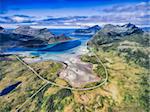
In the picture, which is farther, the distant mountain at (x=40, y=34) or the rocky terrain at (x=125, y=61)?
the distant mountain at (x=40, y=34)

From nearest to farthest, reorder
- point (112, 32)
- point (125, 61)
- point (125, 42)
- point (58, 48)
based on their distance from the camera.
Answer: point (58, 48) < point (125, 61) < point (112, 32) < point (125, 42)

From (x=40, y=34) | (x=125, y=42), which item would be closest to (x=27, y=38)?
(x=40, y=34)

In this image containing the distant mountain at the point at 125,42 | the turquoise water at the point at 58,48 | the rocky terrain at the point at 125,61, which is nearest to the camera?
the rocky terrain at the point at 125,61

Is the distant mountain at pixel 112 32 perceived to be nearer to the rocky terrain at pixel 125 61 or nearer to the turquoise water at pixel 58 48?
the rocky terrain at pixel 125 61

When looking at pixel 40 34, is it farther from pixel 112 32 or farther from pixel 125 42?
pixel 125 42

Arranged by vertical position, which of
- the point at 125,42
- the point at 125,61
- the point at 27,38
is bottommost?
the point at 125,61

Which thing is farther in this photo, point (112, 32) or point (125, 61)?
point (112, 32)

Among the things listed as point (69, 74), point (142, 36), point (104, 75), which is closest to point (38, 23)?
point (69, 74)

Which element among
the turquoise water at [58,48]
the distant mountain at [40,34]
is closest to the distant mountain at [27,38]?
the distant mountain at [40,34]

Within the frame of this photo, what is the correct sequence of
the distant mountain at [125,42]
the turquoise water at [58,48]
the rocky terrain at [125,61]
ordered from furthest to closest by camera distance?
the distant mountain at [125,42], the turquoise water at [58,48], the rocky terrain at [125,61]

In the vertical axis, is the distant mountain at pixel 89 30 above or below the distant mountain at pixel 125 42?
above

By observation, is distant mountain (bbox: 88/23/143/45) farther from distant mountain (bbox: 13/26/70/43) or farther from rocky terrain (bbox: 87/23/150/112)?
distant mountain (bbox: 13/26/70/43)
